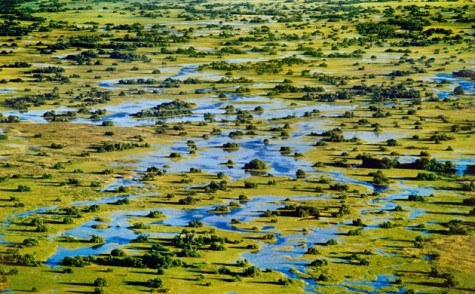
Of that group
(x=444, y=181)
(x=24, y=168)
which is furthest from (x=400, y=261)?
(x=24, y=168)

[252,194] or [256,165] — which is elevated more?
[252,194]

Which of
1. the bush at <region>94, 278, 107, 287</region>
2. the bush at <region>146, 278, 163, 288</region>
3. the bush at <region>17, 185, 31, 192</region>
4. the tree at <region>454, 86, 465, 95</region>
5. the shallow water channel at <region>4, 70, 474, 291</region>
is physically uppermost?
the bush at <region>94, 278, 107, 287</region>

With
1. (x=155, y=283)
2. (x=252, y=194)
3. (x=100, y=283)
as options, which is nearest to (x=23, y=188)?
(x=252, y=194)

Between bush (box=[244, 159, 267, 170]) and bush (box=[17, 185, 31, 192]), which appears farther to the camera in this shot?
bush (box=[244, 159, 267, 170])

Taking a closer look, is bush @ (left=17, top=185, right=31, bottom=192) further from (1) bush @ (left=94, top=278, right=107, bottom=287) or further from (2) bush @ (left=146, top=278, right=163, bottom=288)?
(2) bush @ (left=146, top=278, right=163, bottom=288)

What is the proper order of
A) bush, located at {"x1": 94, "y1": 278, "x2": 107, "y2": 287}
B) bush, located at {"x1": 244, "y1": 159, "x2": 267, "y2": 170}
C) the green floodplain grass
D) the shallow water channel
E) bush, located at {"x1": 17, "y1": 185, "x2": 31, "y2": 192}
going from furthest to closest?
bush, located at {"x1": 244, "y1": 159, "x2": 267, "y2": 170}, bush, located at {"x1": 17, "y1": 185, "x2": 31, "y2": 192}, the shallow water channel, the green floodplain grass, bush, located at {"x1": 94, "y1": 278, "x2": 107, "y2": 287}

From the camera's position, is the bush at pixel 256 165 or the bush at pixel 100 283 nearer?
the bush at pixel 100 283

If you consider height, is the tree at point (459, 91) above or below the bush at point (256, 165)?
below

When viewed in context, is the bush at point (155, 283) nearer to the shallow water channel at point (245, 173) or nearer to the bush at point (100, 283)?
the bush at point (100, 283)

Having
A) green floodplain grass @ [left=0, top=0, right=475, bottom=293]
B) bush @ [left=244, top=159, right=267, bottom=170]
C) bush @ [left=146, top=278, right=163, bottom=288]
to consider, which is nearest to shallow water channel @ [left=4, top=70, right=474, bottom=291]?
green floodplain grass @ [left=0, top=0, right=475, bottom=293]

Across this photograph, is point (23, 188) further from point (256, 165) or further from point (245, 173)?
point (256, 165)

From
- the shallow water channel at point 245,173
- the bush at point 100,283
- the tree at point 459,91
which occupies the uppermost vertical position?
the bush at point 100,283

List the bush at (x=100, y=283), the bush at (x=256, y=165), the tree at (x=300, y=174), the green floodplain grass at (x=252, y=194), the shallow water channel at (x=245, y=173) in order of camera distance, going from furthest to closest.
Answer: the bush at (x=256, y=165), the tree at (x=300, y=174), the shallow water channel at (x=245, y=173), the green floodplain grass at (x=252, y=194), the bush at (x=100, y=283)

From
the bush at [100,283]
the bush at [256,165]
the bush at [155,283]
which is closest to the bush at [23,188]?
the bush at [256,165]
